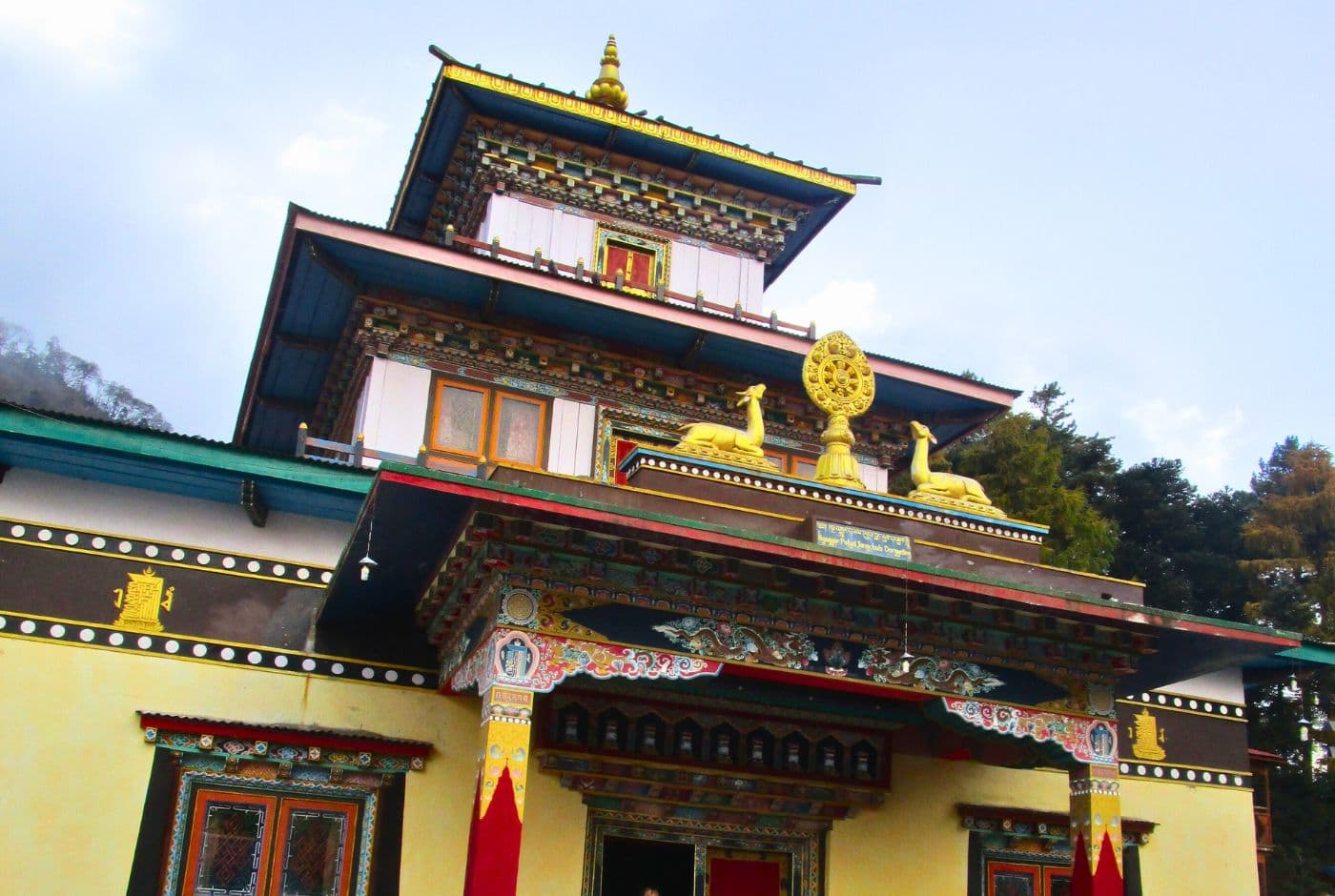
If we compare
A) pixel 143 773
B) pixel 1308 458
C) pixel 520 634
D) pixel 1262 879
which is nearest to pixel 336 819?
pixel 143 773

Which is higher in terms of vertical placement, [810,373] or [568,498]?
[810,373]

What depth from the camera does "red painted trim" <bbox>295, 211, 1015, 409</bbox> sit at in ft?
41.8

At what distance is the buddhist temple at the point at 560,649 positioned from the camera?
30.7 feet

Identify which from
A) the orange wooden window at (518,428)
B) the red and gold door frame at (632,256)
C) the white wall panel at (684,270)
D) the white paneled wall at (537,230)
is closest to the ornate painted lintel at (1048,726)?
the orange wooden window at (518,428)

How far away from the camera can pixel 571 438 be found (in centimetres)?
1355

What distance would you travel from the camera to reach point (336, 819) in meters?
10.4

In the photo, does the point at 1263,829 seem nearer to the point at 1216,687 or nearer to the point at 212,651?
the point at 1216,687

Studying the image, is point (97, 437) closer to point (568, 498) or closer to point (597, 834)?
point (568, 498)

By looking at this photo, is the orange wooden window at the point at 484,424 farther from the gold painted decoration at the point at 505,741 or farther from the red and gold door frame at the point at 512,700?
the gold painted decoration at the point at 505,741

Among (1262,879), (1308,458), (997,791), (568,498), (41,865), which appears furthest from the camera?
(1308,458)

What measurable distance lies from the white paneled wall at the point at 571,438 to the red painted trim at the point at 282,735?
373cm

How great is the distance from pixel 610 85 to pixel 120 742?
1204 centimetres

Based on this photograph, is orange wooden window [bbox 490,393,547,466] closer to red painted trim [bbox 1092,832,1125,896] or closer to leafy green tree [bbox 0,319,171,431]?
red painted trim [bbox 1092,832,1125,896]

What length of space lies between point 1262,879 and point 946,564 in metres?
7.29
